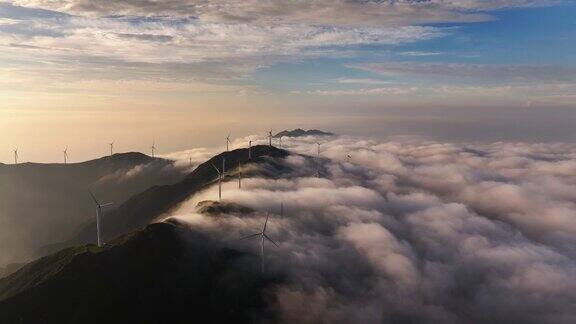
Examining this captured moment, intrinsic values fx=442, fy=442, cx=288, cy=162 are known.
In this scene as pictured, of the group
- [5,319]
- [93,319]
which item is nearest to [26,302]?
[5,319]

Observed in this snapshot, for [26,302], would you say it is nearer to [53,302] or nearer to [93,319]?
[53,302]

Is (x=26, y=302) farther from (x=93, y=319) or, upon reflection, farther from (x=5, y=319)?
(x=93, y=319)

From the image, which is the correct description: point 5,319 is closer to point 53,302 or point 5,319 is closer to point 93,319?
point 53,302

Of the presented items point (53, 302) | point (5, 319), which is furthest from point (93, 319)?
point (5, 319)
